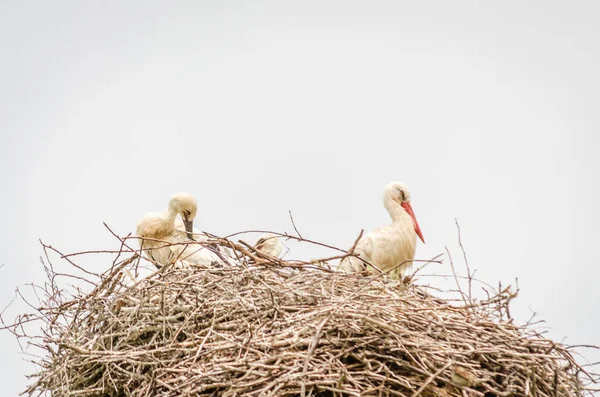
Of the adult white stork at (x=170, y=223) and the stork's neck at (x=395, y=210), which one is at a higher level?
the stork's neck at (x=395, y=210)

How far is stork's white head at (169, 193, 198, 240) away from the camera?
19.7 feet

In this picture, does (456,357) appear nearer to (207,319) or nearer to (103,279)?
(207,319)

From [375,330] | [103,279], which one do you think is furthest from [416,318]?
[103,279]

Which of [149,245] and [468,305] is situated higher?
[149,245]

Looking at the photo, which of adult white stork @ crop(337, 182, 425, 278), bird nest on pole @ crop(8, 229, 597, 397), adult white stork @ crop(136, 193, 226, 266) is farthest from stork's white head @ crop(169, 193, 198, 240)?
bird nest on pole @ crop(8, 229, 597, 397)

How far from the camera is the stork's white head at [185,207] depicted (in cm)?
602

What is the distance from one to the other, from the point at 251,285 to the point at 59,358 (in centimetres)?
85

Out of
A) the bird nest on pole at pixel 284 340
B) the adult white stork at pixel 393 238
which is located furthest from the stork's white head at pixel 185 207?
the bird nest on pole at pixel 284 340

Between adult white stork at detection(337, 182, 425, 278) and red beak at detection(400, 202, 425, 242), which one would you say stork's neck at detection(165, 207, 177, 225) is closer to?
adult white stork at detection(337, 182, 425, 278)

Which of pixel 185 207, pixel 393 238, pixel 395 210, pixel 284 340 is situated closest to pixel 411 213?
pixel 395 210

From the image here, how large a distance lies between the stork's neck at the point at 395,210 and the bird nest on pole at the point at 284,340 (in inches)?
94.0

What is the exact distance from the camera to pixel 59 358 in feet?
12.8

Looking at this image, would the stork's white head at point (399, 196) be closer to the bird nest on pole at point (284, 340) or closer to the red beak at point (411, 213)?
the red beak at point (411, 213)

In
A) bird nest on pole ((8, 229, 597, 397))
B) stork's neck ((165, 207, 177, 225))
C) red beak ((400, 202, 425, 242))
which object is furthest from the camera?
red beak ((400, 202, 425, 242))
